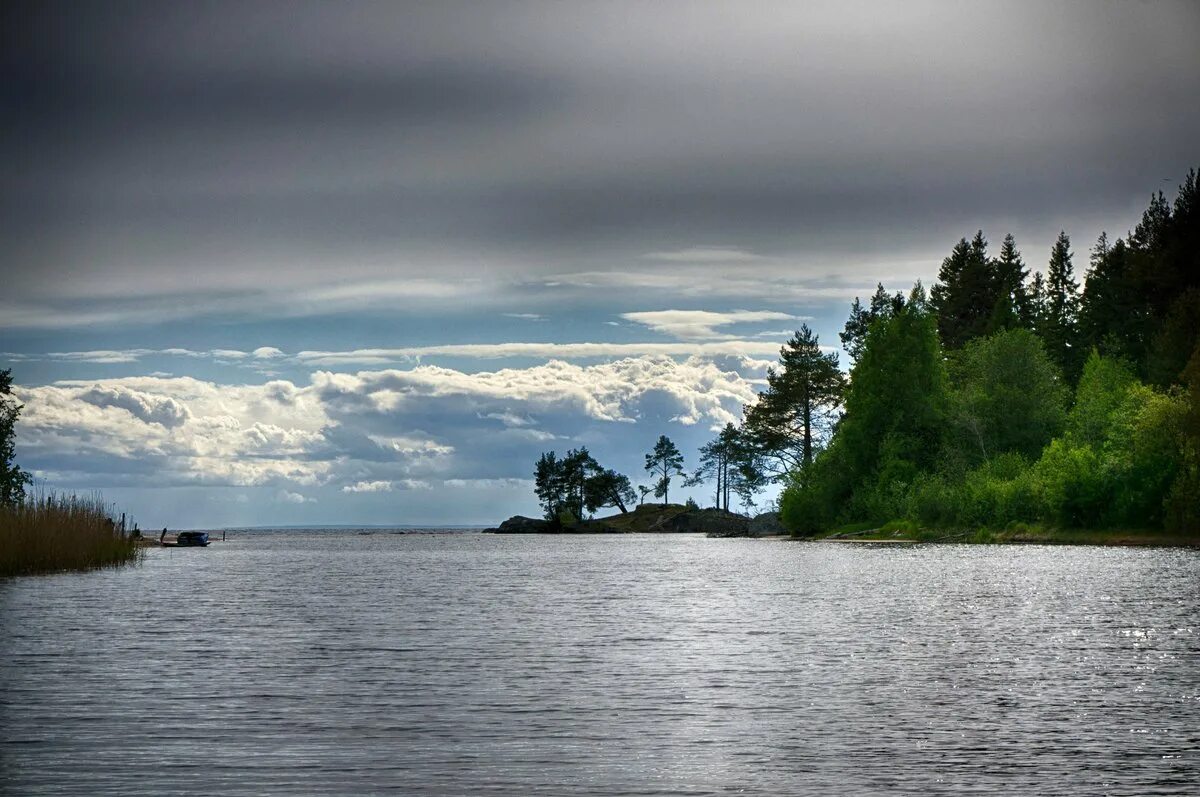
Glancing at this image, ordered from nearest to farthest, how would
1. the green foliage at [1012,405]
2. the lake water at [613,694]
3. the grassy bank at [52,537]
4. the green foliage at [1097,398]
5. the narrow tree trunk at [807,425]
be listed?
the lake water at [613,694], the grassy bank at [52,537], the green foliage at [1097,398], the green foliage at [1012,405], the narrow tree trunk at [807,425]

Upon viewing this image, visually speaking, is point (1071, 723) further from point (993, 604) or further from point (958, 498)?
point (958, 498)

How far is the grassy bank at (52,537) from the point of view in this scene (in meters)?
67.1

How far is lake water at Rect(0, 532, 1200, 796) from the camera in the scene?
19.0 m

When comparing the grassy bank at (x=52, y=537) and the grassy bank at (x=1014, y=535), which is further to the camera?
the grassy bank at (x=1014, y=535)

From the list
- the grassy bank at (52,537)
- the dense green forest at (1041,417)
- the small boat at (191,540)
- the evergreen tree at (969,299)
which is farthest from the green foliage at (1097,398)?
the small boat at (191,540)

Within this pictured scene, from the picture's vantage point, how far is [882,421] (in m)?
136

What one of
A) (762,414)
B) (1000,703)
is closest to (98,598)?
(1000,703)

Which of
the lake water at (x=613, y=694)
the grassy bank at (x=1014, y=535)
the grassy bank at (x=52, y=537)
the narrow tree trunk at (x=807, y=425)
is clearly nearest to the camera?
the lake water at (x=613, y=694)

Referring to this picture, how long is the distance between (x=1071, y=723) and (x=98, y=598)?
144ft

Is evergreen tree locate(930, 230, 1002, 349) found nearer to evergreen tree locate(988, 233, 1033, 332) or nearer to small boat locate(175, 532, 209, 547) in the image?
evergreen tree locate(988, 233, 1033, 332)

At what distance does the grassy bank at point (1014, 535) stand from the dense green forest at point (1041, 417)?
28.7 inches

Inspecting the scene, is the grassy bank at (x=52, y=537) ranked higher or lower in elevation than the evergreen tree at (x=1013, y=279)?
lower

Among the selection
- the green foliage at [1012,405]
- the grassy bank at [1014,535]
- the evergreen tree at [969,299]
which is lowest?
the grassy bank at [1014,535]

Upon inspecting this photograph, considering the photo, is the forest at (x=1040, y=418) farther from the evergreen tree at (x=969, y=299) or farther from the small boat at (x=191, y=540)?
the small boat at (x=191, y=540)
